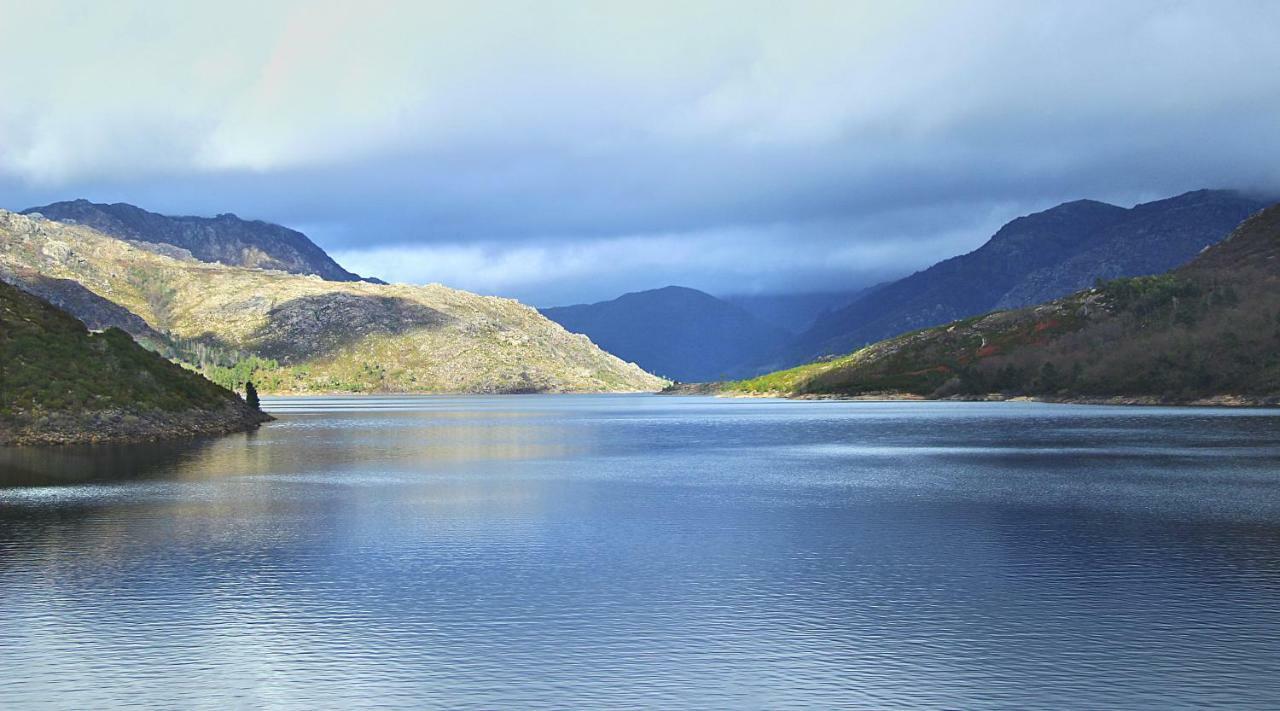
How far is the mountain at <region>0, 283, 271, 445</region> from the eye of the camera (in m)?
126

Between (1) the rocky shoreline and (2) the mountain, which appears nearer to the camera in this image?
(1) the rocky shoreline

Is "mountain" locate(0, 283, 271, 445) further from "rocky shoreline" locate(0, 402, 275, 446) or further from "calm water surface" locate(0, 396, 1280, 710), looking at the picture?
"calm water surface" locate(0, 396, 1280, 710)

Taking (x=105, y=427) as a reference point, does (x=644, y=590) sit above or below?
below

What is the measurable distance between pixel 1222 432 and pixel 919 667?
444 feet

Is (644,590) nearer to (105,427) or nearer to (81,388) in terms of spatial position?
(105,427)

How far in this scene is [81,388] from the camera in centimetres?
13362

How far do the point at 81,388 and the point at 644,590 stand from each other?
119m

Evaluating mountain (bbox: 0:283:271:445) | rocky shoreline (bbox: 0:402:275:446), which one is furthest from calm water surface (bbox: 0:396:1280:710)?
mountain (bbox: 0:283:271:445)

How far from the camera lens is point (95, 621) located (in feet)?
116

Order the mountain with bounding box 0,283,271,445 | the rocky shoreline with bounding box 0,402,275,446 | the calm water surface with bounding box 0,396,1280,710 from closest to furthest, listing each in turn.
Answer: the calm water surface with bounding box 0,396,1280,710 < the rocky shoreline with bounding box 0,402,275,446 < the mountain with bounding box 0,283,271,445

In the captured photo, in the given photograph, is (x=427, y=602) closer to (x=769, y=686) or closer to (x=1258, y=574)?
(x=769, y=686)

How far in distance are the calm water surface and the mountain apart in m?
45.5

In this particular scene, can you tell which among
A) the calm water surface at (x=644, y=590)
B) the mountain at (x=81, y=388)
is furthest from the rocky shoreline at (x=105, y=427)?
the calm water surface at (x=644, y=590)

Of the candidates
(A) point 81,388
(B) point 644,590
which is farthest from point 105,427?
(B) point 644,590
